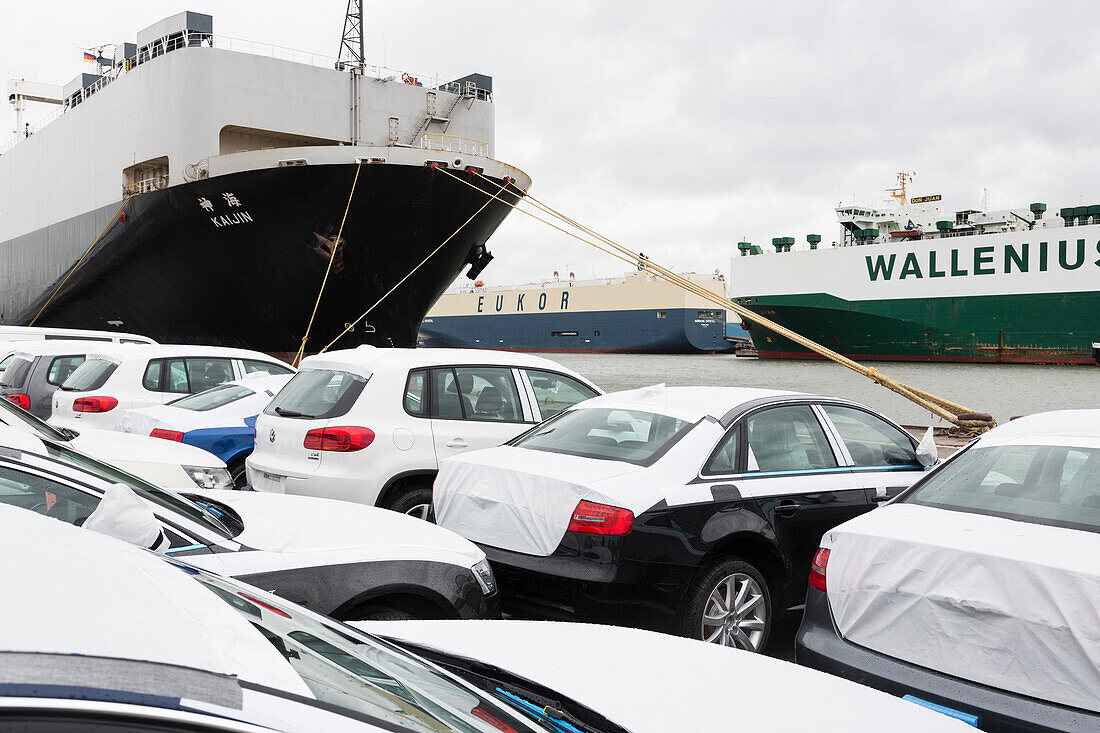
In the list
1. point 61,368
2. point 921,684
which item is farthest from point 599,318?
point 921,684

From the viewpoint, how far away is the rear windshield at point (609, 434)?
4.60 m

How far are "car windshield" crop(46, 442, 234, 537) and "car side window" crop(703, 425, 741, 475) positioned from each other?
2.35 m

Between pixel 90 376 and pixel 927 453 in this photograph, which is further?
pixel 90 376

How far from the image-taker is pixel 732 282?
55.7m

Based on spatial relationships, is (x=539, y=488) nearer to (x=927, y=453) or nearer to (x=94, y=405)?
(x=927, y=453)

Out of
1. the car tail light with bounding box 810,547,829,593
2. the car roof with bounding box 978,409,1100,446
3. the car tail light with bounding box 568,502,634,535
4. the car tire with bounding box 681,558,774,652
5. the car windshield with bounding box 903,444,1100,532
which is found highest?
the car roof with bounding box 978,409,1100,446

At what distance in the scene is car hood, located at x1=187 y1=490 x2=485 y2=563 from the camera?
3416 mm

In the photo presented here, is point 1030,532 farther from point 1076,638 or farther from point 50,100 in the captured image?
point 50,100

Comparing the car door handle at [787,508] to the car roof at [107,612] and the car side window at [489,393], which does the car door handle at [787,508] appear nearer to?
the car side window at [489,393]

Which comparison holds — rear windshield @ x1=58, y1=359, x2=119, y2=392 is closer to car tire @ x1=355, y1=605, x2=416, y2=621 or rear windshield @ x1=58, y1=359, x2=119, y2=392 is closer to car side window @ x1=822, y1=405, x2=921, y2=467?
car tire @ x1=355, y1=605, x2=416, y2=621

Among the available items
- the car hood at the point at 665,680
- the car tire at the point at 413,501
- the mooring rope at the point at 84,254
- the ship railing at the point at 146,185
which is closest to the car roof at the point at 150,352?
the car tire at the point at 413,501

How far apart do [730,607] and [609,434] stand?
1.16m

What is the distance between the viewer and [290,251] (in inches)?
865

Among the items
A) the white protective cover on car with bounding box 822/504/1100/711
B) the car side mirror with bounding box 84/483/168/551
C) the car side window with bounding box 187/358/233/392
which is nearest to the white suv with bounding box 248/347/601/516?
the car side mirror with bounding box 84/483/168/551
